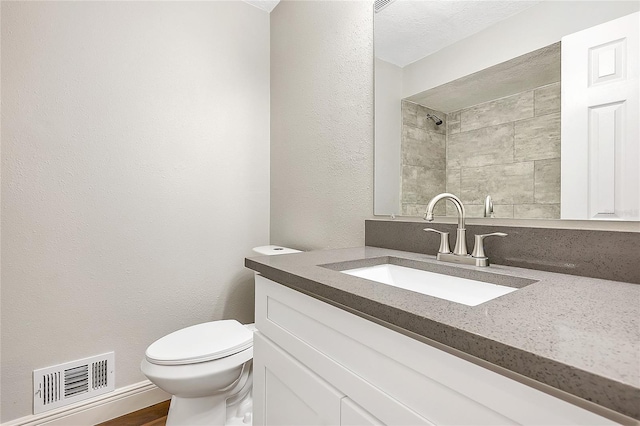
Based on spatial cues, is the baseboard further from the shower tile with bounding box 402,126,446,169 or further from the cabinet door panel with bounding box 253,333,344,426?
the shower tile with bounding box 402,126,446,169

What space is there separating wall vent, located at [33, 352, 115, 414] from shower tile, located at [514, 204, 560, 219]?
1874 millimetres

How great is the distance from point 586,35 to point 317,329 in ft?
3.33

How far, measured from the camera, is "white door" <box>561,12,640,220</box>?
734 mm

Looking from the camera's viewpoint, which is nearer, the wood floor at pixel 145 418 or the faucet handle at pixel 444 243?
the faucet handle at pixel 444 243

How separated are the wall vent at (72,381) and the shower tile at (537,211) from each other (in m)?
1.87

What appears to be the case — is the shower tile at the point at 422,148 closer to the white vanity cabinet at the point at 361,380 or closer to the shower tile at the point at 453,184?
the shower tile at the point at 453,184

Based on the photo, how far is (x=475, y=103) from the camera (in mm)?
1028

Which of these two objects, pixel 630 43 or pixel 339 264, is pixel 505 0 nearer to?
pixel 630 43

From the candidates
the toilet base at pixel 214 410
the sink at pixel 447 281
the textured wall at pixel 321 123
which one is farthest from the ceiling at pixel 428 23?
the toilet base at pixel 214 410

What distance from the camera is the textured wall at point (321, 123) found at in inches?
57.6

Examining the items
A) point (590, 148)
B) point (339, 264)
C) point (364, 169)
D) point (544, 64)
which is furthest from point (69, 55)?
point (590, 148)

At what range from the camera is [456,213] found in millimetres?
1102

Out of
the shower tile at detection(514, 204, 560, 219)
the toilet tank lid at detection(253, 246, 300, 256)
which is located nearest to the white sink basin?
the shower tile at detection(514, 204, 560, 219)

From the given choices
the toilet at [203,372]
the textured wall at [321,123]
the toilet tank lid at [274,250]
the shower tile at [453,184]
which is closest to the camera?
the shower tile at [453,184]
